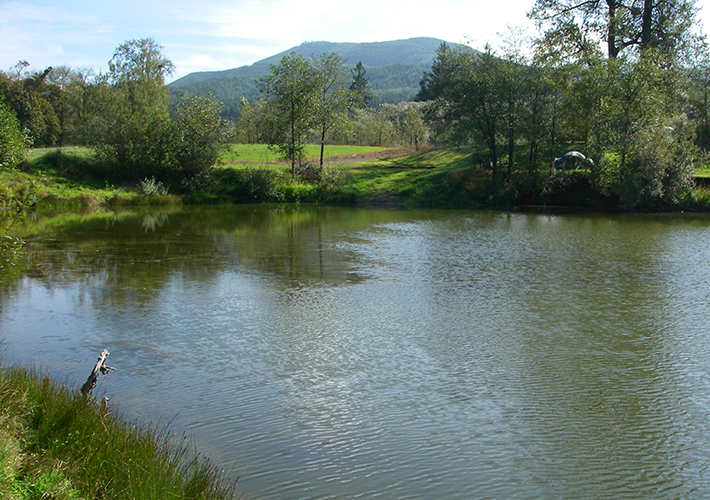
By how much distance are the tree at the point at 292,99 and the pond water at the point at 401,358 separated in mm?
21859

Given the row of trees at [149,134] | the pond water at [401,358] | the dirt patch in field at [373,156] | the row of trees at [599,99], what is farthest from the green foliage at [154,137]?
the pond water at [401,358]

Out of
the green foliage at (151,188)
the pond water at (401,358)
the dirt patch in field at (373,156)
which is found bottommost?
Result: the pond water at (401,358)

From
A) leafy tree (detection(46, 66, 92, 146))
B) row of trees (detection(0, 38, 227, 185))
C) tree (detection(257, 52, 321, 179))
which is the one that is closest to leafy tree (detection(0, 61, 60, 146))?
leafy tree (detection(46, 66, 92, 146))

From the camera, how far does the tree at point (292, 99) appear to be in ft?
129

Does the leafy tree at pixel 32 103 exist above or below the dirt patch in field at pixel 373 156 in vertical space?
above

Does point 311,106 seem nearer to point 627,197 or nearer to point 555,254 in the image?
point 627,197

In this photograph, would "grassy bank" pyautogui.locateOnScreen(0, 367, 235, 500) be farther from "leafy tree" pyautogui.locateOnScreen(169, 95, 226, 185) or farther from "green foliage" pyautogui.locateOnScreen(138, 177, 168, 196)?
"leafy tree" pyautogui.locateOnScreen(169, 95, 226, 185)

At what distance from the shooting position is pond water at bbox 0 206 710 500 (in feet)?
20.4

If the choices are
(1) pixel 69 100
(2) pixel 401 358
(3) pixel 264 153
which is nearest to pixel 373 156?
(3) pixel 264 153

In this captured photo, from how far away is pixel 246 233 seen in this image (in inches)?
976

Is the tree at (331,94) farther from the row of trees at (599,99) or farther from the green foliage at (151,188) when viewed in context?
the green foliage at (151,188)

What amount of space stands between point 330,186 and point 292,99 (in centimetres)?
647

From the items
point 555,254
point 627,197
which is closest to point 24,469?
point 555,254

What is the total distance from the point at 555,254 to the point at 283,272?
356 inches
